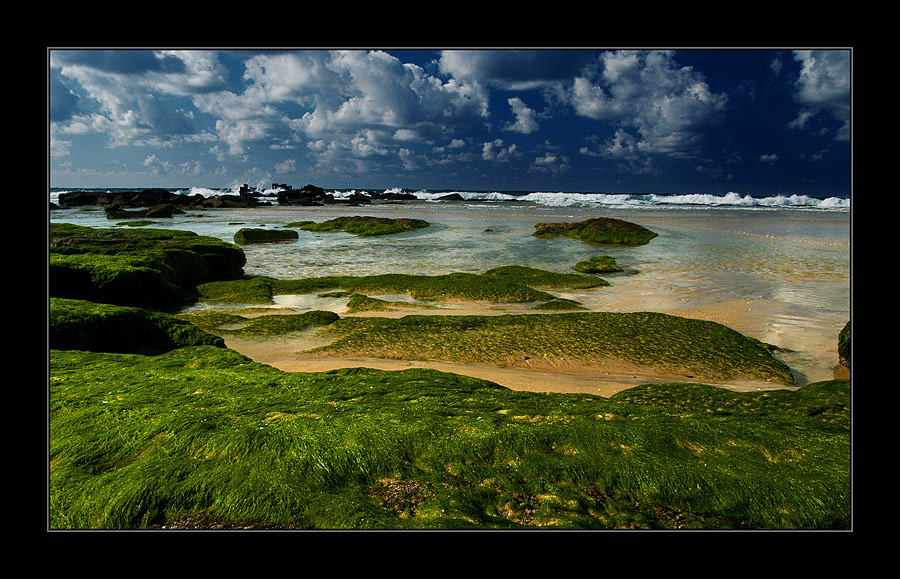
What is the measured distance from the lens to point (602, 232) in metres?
20.2

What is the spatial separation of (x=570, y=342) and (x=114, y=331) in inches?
215

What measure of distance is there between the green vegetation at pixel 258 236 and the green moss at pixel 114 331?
14.1m

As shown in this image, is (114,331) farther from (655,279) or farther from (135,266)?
(655,279)

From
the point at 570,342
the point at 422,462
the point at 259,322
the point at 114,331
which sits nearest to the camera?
the point at 422,462

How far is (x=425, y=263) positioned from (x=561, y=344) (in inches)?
329

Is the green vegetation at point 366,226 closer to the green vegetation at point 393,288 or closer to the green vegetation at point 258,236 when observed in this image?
the green vegetation at point 258,236

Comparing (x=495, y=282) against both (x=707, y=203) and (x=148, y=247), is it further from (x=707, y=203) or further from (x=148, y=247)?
(x=707, y=203)

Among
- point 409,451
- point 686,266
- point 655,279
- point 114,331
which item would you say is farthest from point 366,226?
point 409,451

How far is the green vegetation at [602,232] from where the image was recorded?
1930cm

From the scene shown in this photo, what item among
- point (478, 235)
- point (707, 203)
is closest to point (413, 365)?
point (478, 235)

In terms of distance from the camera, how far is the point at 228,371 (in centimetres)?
429

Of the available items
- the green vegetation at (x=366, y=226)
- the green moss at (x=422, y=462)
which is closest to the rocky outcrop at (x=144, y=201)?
the green vegetation at (x=366, y=226)

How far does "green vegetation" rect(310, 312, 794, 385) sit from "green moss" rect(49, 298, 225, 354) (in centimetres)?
163

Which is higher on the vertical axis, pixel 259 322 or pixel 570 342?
pixel 259 322
